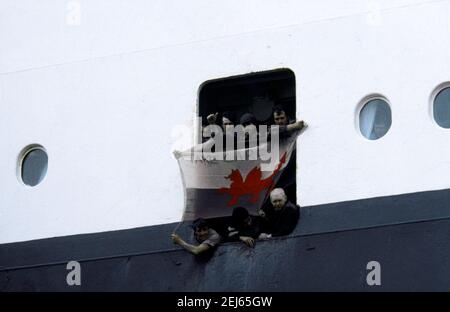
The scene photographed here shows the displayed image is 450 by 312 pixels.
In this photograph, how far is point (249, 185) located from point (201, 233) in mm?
385

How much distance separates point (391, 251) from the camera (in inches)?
279

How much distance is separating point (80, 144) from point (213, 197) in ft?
2.98

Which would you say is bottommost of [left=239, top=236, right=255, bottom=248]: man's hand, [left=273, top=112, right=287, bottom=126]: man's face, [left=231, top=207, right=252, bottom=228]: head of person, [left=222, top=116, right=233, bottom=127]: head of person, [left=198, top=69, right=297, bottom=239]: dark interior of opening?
[left=239, top=236, right=255, bottom=248]: man's hand

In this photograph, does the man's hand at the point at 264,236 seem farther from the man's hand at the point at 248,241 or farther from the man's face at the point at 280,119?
the man's face at the point at 280,119

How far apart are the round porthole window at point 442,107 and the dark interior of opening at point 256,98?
0.90m

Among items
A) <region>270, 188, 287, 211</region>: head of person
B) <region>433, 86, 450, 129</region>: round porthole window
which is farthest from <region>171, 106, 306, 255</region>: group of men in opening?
<region>433, 86, 450, 129</region>: round porthole window

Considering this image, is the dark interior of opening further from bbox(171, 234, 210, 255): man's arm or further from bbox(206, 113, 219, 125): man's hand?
bbox(171, 234, 210, 255): man's arm

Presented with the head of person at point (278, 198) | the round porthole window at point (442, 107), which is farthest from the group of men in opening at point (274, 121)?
the round porthole window at point (442, 107)

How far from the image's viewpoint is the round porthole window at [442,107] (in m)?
7.24

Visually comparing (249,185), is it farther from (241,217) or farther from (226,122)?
(226,122)

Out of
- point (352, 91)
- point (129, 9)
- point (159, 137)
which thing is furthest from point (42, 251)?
point (352, 91)

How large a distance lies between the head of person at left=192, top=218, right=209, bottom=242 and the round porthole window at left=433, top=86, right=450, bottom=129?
1395 mm

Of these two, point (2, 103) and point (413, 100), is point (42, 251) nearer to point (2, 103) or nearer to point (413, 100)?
→ point (2, 103)

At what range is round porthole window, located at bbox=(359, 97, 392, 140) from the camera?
739cm
